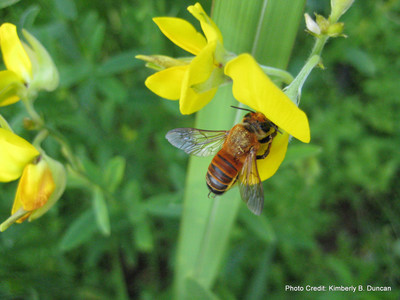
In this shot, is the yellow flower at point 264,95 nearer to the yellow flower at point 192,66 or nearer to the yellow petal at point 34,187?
the yellow flower at point 192,66

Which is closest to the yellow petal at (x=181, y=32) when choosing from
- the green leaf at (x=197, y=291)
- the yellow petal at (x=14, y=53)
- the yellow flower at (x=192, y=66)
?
the yellow flower at (x=192, y=66)

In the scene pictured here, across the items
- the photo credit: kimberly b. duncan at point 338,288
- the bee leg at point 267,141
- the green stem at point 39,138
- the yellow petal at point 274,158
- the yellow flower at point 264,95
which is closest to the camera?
the yellow flower at point 264,95

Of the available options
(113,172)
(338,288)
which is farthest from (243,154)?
(338,288)

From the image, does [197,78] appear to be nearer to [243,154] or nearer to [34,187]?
[243,154]

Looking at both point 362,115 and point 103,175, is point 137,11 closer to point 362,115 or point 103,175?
point 103,175

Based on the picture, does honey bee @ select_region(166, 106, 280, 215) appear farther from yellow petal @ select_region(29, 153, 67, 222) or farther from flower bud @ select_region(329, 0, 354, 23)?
yellow petal @ select_region(29, 153, 67, 222)

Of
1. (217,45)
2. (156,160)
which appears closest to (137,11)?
(156,160)

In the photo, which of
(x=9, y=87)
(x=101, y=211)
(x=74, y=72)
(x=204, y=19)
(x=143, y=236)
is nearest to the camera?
(x=204, y=19)
